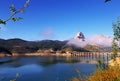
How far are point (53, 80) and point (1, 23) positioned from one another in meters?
71.4

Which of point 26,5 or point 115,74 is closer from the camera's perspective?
point 26,5

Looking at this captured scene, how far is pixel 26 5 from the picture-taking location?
171 inches

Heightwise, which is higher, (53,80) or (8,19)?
(8,19)

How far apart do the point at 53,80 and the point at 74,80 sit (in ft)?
220

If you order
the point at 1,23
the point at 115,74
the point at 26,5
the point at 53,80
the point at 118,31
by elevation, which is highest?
the point at 118,31

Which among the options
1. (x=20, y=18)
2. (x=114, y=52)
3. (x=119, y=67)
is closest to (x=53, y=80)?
(x=114, y=52)

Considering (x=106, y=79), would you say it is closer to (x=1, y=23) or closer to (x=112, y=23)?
(x=1, y=23)

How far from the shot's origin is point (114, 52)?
5531 cm

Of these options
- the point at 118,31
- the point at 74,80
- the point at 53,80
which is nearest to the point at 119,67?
the point at 74,80

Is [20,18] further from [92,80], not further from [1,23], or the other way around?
[92,80]

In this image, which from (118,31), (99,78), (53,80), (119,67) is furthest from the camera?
(53,80)

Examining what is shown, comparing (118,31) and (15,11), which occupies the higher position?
(118,31)

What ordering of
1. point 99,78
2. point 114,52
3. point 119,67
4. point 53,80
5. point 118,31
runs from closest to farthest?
point 99,78, point 119,67, point 118,31, point 114,52, point 53,80

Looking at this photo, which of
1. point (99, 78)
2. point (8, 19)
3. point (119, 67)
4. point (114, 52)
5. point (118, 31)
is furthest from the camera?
point (114, 52)
